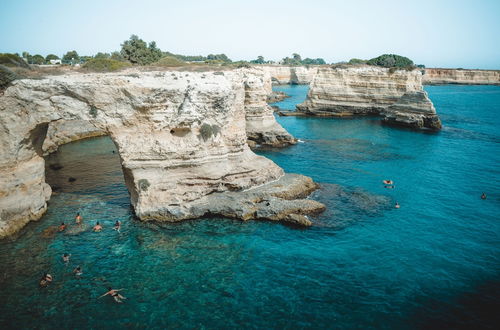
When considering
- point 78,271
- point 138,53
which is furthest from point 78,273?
point 138,53

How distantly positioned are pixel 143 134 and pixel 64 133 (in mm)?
Result: 27833

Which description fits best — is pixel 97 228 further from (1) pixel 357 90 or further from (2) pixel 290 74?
(2) pixel 290 74

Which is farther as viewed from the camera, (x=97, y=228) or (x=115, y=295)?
(x=97, y=228)

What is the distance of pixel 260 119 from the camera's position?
143 feet

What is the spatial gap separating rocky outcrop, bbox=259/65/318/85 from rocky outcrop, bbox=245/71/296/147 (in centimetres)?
11448

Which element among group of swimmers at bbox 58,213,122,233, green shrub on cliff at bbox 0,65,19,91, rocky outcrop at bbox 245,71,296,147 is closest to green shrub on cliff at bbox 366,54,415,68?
rocky outcrop at bbox 245,71,296,147

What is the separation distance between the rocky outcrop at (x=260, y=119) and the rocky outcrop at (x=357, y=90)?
2653 cm

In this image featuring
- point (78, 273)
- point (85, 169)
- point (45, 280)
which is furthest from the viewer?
point (85, 169)

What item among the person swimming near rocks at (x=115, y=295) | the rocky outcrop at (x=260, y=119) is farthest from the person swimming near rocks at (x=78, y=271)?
the rocky outcrop at (x=260, y=119)

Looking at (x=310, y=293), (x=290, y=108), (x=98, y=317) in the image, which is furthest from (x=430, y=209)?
(x=290, y=108)

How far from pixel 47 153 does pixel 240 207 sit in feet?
90.7

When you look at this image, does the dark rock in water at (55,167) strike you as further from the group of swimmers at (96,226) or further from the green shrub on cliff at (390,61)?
the green shrub on cliff at (390,61)

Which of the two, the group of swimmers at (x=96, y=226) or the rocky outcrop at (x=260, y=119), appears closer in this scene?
the group of swimmers at (x=96, y=226)

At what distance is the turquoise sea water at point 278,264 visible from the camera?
14.5m
